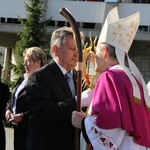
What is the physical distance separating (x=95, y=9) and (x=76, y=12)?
24.8 inches

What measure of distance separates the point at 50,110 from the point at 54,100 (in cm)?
16

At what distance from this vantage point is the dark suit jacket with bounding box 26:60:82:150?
10.6 ft

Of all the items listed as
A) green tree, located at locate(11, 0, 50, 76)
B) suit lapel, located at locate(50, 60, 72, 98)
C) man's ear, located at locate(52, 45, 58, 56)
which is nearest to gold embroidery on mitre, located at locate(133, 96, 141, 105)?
suit lapel, located at locate(50, 60, 72, 98)

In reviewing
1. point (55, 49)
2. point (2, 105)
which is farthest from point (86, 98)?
point (2, 105)

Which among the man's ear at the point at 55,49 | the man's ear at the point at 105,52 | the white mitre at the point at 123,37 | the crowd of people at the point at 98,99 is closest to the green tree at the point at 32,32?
the crowd of people at the point at 98,99

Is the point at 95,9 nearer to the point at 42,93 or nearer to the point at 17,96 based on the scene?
the point at 17,96

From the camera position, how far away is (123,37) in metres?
3.18

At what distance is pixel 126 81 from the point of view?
2918 mm

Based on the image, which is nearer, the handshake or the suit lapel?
the handshake

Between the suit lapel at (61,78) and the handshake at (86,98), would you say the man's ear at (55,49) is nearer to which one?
the suit lapel at (61,78)

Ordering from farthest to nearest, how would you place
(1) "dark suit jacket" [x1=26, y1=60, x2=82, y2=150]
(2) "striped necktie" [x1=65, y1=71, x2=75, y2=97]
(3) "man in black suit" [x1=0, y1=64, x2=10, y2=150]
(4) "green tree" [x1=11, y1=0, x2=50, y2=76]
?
1. (4) "green tree" [x1=11, y1=0, x2=50, y2=76]
2. (3) "man in black suit" [x1=0, y1=64, x2=10, y2=150]
3. (2) "striped necktie" [x1=65, y1=71, x2=75, y2=97]
4. (1) "dark suit jacket" [x1=26, y1=60, x2=82, y2=150]

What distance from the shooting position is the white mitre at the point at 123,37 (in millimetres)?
3027

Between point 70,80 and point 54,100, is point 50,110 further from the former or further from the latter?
point 70,80

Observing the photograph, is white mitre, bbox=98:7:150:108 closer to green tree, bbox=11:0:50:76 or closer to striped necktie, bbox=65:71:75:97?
striped necktie, bbox=65:71:75:97
